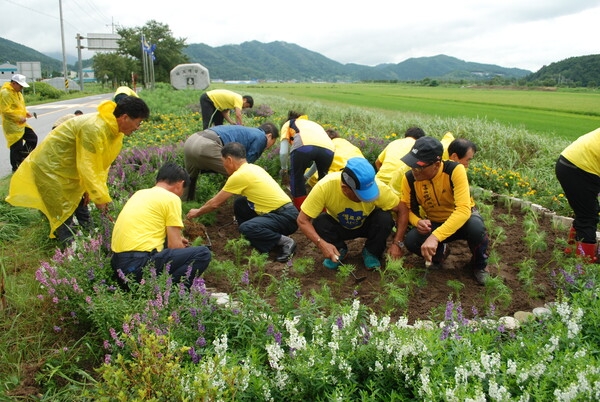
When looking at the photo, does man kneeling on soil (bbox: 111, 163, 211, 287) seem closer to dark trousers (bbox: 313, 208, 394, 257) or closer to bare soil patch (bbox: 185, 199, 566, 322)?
bare soil patch (bbox: 185, 199, 566, 322)

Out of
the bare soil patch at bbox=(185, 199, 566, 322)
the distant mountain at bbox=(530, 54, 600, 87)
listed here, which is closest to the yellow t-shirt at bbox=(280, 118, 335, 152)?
the bare soil patch at bbox=(185, 199, 566, 322)

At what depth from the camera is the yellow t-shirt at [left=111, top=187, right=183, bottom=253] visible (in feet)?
11.0

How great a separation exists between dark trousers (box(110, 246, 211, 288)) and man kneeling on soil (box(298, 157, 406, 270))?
101 centimetres

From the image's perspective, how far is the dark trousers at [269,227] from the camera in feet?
14.9

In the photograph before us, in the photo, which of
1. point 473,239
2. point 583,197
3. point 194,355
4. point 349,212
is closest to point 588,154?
point 583,197

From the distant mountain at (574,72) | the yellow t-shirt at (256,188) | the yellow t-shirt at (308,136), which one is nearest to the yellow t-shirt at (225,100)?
the yellow t-shirt at (308,136)

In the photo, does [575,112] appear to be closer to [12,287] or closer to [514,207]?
[514,207]

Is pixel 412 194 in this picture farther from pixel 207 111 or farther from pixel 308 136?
pixel 207 111

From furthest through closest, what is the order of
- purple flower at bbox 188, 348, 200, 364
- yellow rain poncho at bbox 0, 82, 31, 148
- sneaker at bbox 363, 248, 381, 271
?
1. yellow rain poncho at bbox 0, 82, 31, 148
2. sneaker at bbox 363, 248, 381, 271
3. purple flower at bbox 188, 348, 200, 364

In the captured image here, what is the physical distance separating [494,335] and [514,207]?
140 inches

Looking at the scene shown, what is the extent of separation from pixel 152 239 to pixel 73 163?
1.49 metres

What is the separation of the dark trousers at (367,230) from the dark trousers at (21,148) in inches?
229

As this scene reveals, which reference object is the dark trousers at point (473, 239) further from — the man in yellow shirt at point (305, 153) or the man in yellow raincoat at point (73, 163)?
the man in yellow raincoat at point (73, 163)

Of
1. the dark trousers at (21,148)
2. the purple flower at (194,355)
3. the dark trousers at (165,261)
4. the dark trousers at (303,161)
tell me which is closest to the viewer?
the purple flower at (194,355)
